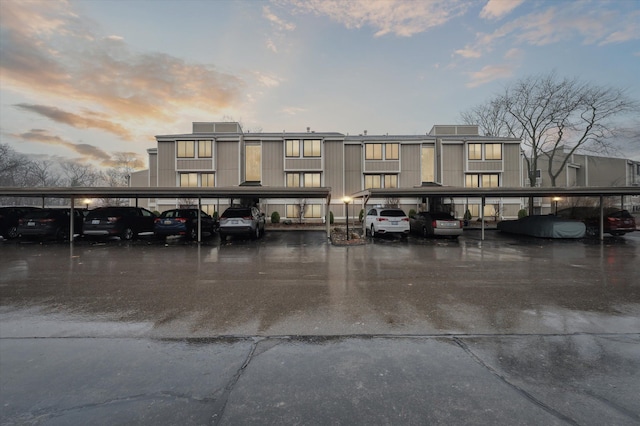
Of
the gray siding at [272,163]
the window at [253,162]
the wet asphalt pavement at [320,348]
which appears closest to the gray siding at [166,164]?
the window at [253,162]

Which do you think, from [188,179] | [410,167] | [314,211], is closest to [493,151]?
[410,167]

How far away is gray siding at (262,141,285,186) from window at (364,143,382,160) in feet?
24.3

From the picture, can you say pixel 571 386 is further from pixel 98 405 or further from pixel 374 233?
pixel 374 233

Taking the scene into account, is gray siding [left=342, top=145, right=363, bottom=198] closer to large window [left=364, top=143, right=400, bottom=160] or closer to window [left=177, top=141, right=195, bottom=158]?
large window [left=364, top=143, right=400, bottom=160]

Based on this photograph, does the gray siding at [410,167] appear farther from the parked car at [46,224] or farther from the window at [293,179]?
the parked car at [46,224]

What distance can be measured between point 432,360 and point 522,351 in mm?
1172

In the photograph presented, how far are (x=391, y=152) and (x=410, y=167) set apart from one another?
2.22m

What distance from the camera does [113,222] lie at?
49.5ft

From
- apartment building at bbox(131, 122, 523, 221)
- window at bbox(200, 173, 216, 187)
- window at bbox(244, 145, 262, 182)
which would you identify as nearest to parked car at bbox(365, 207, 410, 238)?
apartment building at bbox(131, 122, 523, 221)

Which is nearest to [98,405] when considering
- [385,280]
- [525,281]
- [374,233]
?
[385,280]

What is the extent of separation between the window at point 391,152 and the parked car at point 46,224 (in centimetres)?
2292

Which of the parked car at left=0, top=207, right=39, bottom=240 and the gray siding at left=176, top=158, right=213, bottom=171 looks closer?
the parked car at left=0, top=207, right=39, bottom=240

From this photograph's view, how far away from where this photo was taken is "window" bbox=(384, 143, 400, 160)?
27992 mm

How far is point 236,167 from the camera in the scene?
2770cm
